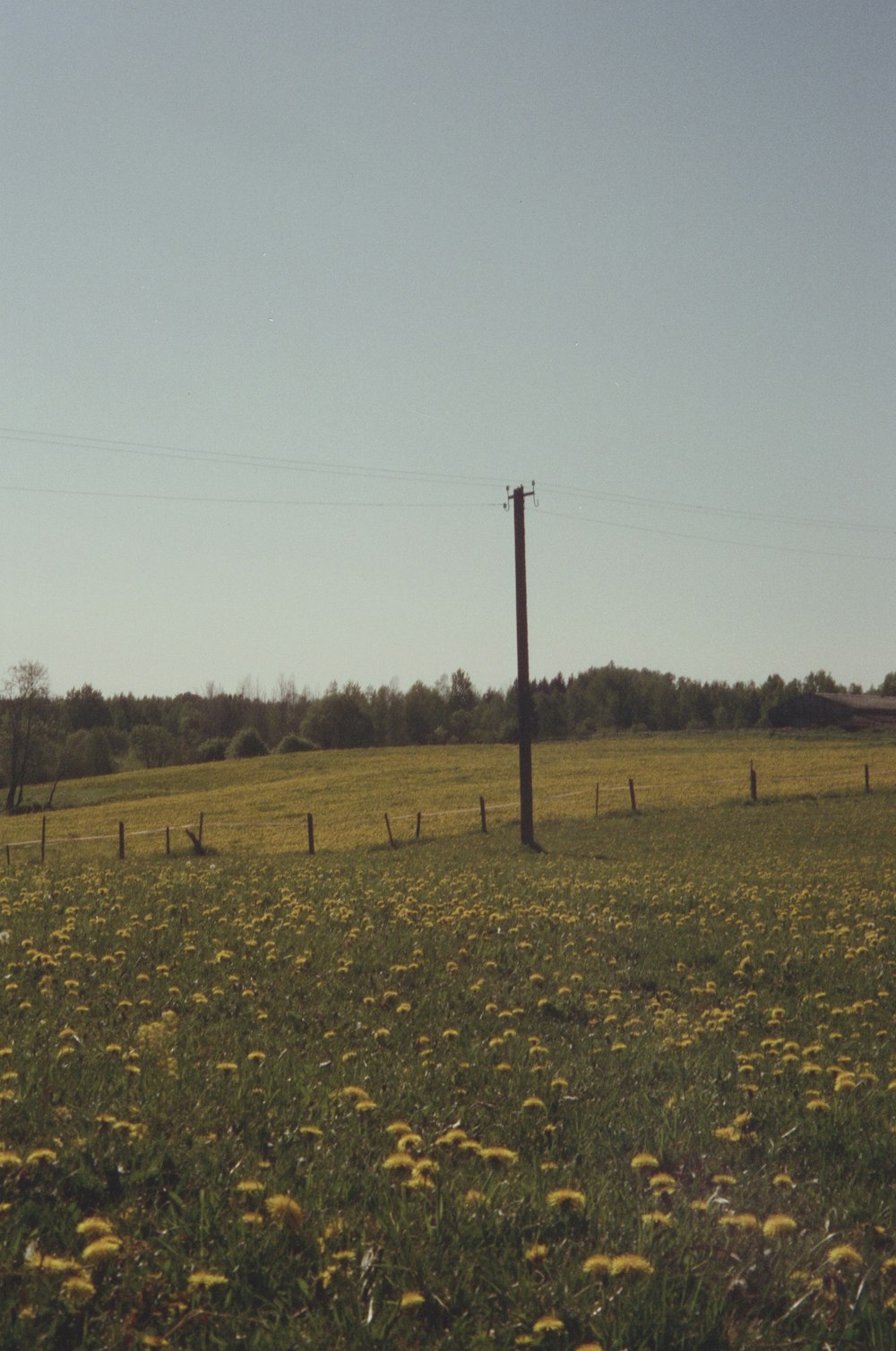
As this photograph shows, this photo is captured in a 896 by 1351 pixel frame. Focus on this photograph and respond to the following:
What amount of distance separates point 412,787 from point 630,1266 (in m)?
55.8

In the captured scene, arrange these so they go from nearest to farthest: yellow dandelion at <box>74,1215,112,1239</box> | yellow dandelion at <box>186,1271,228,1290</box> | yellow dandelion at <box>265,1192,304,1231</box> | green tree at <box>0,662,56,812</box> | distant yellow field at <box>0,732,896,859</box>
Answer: yellow dandelion at <box>186,1271,228,1290</box>, yellow dandelion at <box>74,1215,112,1239</box>, yellow dandelion at <box>265,1192,304,1231</box>, distant yellow field at <box>0,732,896,859</box>, green tree at <box>0,662,56,812</box>

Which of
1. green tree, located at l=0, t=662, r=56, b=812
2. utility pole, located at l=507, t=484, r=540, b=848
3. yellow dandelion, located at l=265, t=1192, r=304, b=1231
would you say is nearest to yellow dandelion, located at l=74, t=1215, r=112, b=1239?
yellow dandelion, located at l=265, t=1192, r=304, b=1231

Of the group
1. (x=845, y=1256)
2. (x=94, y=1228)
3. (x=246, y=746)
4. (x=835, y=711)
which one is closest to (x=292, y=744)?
(x=246, y=746)

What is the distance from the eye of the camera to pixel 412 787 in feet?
193

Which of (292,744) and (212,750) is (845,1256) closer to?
(292,744)

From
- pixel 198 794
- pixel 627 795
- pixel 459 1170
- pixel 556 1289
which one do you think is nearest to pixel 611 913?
pixel 459 1170

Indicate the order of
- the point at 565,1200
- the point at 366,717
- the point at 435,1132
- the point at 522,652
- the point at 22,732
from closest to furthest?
the point at 565,1200, the point at 435,1132, the point at 522,652, the point at 22,732, the point at 366,717

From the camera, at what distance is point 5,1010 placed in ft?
20.8

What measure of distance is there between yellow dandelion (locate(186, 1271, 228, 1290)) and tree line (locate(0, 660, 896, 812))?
90.6 meters

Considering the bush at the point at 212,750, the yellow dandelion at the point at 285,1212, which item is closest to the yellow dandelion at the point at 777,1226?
the yellow dandelion at the point at 285,1212

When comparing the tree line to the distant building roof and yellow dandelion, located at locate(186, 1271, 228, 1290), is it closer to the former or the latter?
the distant building roof

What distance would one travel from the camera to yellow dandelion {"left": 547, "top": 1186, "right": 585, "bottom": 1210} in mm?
3762

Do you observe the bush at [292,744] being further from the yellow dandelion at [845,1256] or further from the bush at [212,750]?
the yellow dandelion at [845,1256]

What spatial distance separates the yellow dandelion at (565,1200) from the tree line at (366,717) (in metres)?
90.5
